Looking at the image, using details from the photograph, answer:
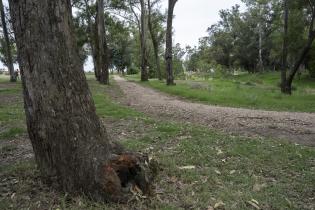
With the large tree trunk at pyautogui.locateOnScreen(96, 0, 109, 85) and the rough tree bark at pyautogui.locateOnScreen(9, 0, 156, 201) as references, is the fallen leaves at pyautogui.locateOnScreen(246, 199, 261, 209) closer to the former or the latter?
the rough tree bark at pyautogui.locateOnScreen(9, 0, 156, 201)

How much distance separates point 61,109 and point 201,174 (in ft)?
7.66

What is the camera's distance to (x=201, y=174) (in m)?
5.30

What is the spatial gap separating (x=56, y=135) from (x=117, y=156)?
0.73m

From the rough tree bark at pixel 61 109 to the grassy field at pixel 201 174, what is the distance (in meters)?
0.27

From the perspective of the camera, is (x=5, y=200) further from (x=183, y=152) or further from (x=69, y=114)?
(x=183, y=152)

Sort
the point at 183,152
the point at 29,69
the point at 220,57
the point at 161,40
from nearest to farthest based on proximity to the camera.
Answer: the point at 29,69
the point at 183,152
the point at 161,40
the point at 220,57

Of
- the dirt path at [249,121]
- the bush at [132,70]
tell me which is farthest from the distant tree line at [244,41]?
the dirt path at [249,121]

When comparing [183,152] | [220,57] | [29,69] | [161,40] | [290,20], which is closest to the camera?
[29,69]

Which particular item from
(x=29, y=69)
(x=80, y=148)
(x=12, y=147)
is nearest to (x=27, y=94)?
(x=29, y=69)

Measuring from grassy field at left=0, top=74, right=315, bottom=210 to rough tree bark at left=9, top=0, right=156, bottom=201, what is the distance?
268mm

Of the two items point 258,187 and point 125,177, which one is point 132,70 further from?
point 125,177

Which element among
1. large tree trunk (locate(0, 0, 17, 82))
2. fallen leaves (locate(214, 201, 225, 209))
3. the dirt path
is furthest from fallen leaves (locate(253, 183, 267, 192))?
large tree trunk (locate(0, 0, 17, 82))

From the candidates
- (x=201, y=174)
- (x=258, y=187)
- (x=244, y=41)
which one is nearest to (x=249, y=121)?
(x=201, y=174)

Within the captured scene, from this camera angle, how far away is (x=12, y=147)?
671 centimetres
